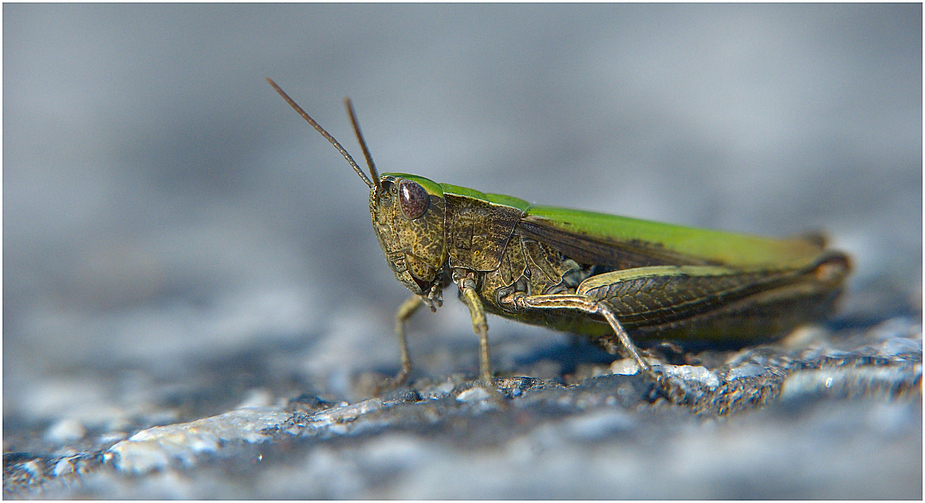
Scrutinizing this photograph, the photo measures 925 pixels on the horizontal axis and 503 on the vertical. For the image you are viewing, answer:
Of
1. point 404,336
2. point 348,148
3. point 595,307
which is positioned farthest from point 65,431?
point 348,148

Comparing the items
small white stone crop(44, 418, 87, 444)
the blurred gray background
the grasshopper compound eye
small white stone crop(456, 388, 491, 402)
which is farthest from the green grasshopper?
small white stone crop(44, 418, 87, 444)

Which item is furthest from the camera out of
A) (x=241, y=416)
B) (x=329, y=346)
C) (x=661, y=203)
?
(x=661, y=203)

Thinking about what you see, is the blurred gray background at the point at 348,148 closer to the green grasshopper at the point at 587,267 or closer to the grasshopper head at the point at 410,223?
the green grasshopper at the point at 587,267

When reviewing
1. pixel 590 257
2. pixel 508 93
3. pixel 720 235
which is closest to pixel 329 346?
pixel 590 257

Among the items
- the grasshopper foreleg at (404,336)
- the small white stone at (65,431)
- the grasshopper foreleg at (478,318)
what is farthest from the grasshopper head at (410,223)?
the small white stone at (65,431)

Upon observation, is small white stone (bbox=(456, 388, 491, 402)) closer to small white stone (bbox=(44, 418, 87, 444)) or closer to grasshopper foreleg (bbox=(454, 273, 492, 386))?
grasshopper foreleg (bbox=(454, 273, 492, 386))

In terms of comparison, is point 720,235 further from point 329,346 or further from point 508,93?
point 508,93
